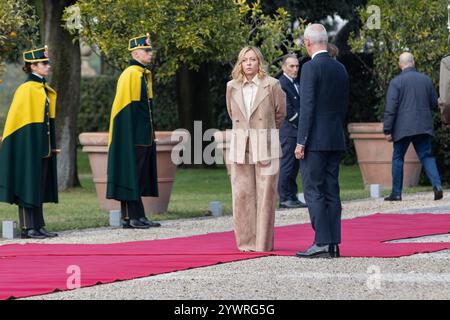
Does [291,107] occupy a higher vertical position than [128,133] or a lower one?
higher

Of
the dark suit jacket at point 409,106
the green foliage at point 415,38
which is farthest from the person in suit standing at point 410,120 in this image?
the green foliage at point 415,38

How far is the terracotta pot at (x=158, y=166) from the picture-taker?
55.3 ft

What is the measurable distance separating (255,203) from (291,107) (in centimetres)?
543

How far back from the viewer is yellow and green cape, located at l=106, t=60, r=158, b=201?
1498 cm

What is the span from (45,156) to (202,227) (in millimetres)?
2065

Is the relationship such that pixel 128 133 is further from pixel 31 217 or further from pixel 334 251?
Result: pixel 334 251

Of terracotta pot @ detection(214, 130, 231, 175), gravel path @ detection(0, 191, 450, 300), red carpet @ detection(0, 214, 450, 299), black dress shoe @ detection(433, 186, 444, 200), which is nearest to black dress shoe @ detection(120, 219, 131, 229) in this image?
red carpet @ detection(0, 214, 450, 299)

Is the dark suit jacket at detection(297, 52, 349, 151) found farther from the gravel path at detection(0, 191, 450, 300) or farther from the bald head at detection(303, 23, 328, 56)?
the gravel path at detection(0, 191, 450, 300)

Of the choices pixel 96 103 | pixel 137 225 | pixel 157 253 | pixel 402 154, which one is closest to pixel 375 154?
pixel 402 154

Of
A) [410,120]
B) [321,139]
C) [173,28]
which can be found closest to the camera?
[321,139]

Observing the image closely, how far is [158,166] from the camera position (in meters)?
16.9

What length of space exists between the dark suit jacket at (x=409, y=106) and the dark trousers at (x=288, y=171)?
52.5 inches

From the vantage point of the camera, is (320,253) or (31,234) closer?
(320,253)
